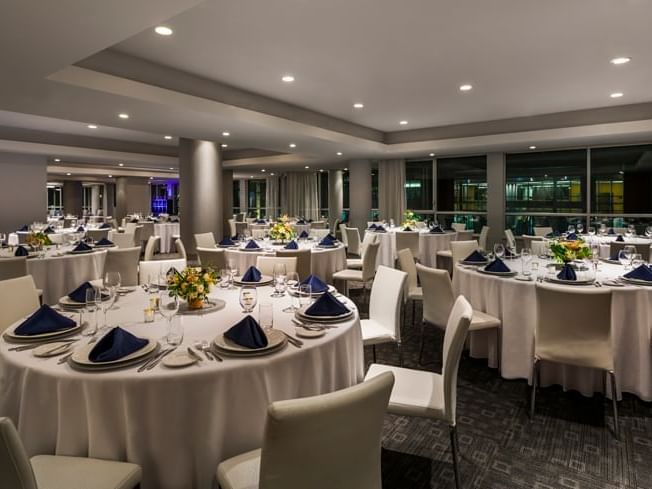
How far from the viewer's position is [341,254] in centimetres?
642

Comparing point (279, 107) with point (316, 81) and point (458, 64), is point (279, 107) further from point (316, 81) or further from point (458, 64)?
point (458, 64)

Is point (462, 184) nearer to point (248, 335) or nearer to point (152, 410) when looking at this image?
point (248, 335)

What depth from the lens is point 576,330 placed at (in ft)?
9.76

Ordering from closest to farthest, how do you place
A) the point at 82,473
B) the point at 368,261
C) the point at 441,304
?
1. the point at 82,473
2. the point at 441,304
3. the point at 368,261

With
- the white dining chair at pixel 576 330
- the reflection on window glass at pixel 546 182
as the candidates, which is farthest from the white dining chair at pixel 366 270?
the reflection on window glass at pixel 546 182

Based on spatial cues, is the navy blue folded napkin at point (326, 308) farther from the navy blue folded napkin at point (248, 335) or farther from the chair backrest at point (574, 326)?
the chair backrest at point (574, 326)

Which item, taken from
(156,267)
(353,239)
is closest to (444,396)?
(156,267)

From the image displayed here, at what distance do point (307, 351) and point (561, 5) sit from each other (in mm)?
3895

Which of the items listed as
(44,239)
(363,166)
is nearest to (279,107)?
(44,239)

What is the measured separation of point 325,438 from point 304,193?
1770 cm

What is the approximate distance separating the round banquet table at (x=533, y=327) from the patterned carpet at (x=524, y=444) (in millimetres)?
122

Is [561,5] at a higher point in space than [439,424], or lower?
higher

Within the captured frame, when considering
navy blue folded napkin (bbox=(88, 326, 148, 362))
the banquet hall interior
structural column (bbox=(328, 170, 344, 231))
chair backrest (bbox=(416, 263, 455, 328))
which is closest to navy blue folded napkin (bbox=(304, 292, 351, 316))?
the banquet hall interior

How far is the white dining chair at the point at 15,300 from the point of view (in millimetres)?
2889
